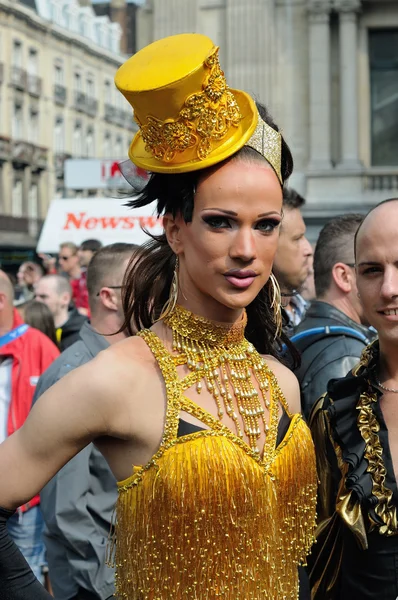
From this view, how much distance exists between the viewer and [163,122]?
245 cm

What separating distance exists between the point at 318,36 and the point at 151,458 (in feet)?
55.3

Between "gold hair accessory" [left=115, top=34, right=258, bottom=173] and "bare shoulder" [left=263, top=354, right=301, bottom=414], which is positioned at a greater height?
"gold hair accessory" [left=115, top=34, right=258, bottom=173]

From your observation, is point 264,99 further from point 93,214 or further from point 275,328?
point 275,328

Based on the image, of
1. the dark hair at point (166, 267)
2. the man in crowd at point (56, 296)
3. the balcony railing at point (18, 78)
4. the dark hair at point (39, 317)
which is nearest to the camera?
the dark hair at point (166, 267)

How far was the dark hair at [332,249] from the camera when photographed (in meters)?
4.94

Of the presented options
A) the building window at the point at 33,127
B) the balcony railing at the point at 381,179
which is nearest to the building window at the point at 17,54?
the building window at the point at 33,127

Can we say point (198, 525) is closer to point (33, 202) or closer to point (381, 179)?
point (381, 179)

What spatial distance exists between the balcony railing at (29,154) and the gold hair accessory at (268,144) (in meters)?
47.8

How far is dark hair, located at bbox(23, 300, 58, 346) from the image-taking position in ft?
25.2

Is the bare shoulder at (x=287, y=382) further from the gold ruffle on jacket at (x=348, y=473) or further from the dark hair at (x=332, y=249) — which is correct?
the dark hair at (x=332, y=249)

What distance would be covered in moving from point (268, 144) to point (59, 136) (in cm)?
5327

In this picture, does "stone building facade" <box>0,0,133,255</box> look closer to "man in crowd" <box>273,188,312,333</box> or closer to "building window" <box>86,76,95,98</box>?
"building window" <box>86,76,95,98</box>

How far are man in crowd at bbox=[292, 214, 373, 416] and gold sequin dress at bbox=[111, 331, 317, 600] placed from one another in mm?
1715

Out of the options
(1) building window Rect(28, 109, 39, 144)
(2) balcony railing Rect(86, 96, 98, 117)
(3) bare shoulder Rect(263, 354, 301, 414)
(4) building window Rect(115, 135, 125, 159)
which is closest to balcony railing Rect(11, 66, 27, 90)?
(1) building window Rect(28, 109, 39, 144)
